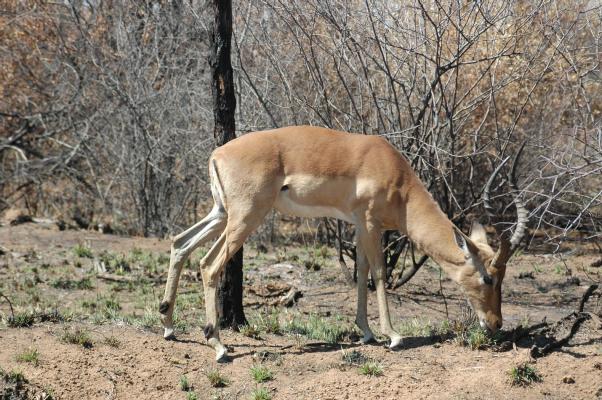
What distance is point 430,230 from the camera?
8508 millimetres

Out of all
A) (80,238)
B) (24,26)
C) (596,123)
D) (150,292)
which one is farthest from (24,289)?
(24,26)

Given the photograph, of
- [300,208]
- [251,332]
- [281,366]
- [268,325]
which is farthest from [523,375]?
[268,325]

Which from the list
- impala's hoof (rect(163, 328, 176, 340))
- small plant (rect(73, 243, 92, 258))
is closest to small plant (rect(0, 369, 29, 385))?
impala's hoof (rect(163, 328, 176, 340))

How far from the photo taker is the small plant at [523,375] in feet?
24.2

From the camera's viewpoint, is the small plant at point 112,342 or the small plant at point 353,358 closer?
the small plant at point 353,358

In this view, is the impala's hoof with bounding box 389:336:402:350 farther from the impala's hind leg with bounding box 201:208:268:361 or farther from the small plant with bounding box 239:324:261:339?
the impala's hind leg with bounding box 201:208:268:361

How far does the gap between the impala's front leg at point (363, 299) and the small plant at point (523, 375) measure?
165 cm

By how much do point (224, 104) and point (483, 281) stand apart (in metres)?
3.23

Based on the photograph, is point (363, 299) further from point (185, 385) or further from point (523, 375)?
point (185, 385)

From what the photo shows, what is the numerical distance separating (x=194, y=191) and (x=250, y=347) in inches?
364

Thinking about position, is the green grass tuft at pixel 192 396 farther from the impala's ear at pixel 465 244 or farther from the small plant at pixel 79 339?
the impala's ear at pixel 465 244

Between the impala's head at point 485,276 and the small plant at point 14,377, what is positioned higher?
the impala's head at point 485,276

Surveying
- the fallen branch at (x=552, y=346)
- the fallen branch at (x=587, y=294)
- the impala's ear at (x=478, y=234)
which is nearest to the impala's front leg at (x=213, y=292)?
the impala's ear at (x=478, y=234)

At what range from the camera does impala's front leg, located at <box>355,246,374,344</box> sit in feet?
28.5
